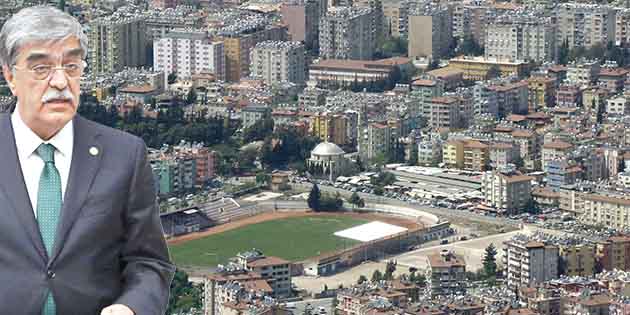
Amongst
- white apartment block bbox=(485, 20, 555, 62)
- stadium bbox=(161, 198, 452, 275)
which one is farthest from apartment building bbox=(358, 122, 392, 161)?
white apartment block bbox=(485, 20, 555, 62)

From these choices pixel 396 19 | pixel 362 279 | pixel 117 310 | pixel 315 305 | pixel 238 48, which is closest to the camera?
pixel 117 310

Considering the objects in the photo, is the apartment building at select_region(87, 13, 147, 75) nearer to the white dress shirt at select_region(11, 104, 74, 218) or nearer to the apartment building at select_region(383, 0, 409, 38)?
the apartment building at select_region(383, 0, 409, 38)

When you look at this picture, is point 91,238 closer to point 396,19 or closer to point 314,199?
point 314,199

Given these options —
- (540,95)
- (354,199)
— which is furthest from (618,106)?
(354,199)

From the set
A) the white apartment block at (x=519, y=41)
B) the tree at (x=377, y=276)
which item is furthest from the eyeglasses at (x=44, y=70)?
the white apartment block at (x=519, y=41)

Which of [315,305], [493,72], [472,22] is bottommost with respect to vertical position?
[315,305]

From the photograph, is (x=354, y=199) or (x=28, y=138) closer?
(x=28, y=138)

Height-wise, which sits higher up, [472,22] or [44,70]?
[44,70]

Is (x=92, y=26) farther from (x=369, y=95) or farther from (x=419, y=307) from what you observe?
(x=419, y=307)

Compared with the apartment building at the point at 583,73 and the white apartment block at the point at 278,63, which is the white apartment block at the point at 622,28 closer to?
the apartment building at the point at 583,73
